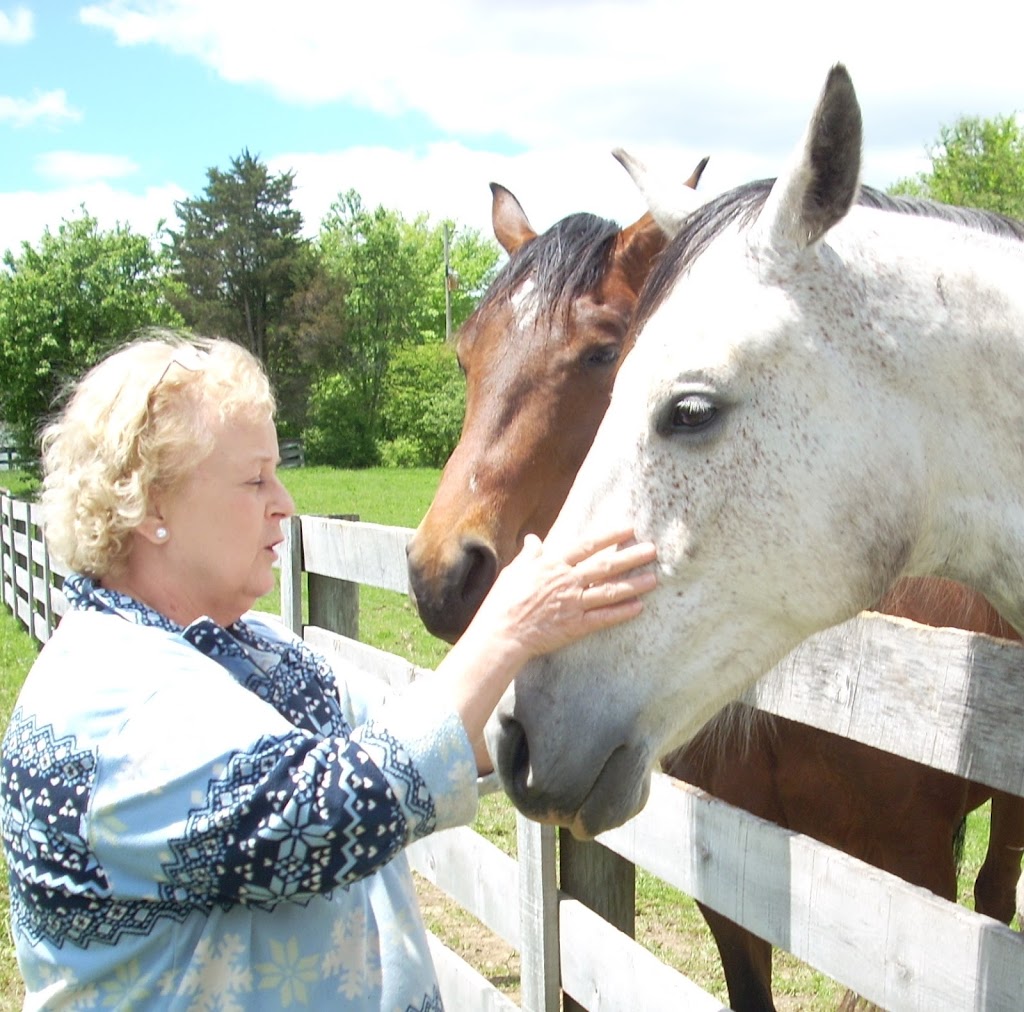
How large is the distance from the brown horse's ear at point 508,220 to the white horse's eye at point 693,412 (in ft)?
7.79

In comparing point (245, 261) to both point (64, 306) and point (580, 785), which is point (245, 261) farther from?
point (580, 785)

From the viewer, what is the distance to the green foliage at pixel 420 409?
42.3 metres

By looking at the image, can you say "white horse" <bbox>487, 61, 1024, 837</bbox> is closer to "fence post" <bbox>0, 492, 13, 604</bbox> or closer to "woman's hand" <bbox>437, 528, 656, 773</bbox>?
"woman's hand" <bbox>437, 528, 656, 773</bbox>

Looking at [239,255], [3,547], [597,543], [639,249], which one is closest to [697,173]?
[639,249]

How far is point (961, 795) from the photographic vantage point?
2.99 m

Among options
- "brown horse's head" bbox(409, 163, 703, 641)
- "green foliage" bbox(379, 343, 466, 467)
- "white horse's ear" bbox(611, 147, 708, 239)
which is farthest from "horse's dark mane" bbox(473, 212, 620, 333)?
"green foliage" bbox(379, 343, 466, 467)

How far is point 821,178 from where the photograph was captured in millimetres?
1831

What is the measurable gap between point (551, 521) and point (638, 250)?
0.97 m

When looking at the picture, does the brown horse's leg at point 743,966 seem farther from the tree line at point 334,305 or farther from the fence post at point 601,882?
the tree line at point 334,305

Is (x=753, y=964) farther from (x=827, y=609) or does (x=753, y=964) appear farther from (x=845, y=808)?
(x=827, y=609)

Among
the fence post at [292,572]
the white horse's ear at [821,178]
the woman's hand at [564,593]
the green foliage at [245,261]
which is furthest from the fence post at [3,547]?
the green foliage at [245,261]

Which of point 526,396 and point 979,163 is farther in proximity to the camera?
point 979,163

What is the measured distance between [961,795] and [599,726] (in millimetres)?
1603

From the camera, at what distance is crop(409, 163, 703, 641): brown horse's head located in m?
2.85
